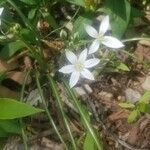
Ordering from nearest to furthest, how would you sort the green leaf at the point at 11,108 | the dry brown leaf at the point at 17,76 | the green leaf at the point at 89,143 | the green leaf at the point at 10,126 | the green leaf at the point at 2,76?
the green leaf at the point at 11,108 → the green leaf at the point at 89,143 → the green leaf at the point at 10,126 → the green leaf at the point at 2,76 → the dry brown leaf at the point at 17,76

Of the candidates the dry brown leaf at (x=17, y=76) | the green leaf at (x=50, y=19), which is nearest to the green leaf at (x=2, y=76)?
the dry brown leaf at (x=17, y=76)

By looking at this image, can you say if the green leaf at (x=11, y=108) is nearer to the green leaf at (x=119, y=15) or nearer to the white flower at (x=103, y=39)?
the white flower at (x=103, y=39)

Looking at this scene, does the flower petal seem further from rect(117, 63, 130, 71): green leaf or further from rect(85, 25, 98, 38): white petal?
rect(117, 63, 130, 71): green leaf

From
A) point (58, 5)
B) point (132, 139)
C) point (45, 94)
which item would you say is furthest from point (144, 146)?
point (58, 5)

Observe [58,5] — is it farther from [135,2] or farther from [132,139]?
[132,139]

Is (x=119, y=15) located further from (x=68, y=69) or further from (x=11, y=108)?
(x=11, y=108)

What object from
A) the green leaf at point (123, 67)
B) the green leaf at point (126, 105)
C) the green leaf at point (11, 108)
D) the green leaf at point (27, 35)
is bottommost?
the green leaf at point (126, 105)

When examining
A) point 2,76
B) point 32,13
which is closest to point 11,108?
point 2,76
